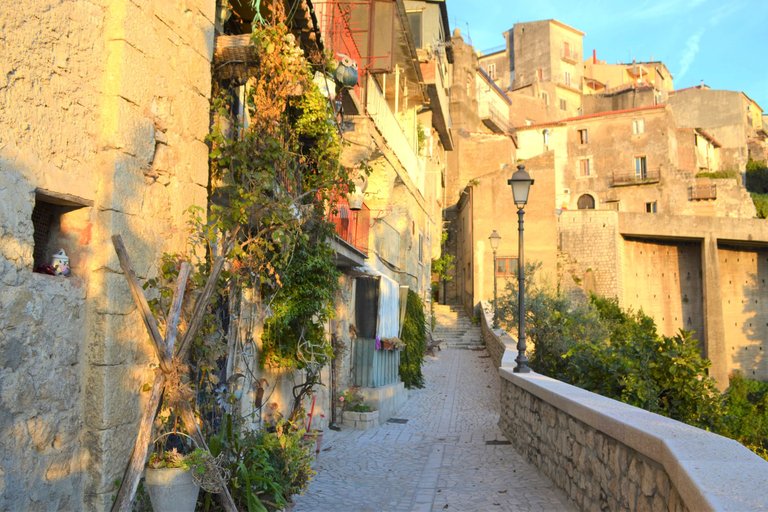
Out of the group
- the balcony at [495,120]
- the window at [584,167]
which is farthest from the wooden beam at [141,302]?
the window at [584,167]

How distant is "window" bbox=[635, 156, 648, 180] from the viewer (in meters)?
43.4

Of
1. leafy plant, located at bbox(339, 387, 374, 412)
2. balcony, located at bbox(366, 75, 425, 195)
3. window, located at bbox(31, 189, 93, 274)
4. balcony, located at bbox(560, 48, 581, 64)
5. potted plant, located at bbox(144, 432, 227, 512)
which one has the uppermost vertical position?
balcony, located at bbox(560, 48, 581, 64)

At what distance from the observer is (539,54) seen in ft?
199

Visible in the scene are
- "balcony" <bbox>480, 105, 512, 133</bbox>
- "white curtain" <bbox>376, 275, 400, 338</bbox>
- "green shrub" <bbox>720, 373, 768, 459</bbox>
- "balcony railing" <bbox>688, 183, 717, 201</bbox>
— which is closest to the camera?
"white curtain" <bbox>376, 275, 400, 338</bbox>

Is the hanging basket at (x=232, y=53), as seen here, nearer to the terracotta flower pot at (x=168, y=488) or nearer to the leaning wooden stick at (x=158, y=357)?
the leaning wooden stick at (x=158, y=357)

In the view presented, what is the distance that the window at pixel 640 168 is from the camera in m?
43.4

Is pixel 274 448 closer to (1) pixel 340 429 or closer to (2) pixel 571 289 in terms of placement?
(1) pixel 340 429

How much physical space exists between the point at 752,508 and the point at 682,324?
113 feet

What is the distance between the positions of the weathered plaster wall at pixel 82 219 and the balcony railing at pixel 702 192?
142 ft

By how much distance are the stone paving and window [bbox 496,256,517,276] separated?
59.4 ft

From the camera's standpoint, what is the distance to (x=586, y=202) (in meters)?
45.6

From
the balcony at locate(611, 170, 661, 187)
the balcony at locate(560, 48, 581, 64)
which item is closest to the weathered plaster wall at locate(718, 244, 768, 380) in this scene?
the balcony at locate(611, 170, 661, 187)

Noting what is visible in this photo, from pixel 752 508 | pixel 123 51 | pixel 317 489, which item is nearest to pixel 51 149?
pixel 123 51

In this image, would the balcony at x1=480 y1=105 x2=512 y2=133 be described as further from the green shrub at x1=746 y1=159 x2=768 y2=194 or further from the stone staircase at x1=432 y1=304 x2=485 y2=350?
the green shrub at x1=746 y1=159 x2=768 y2=194
